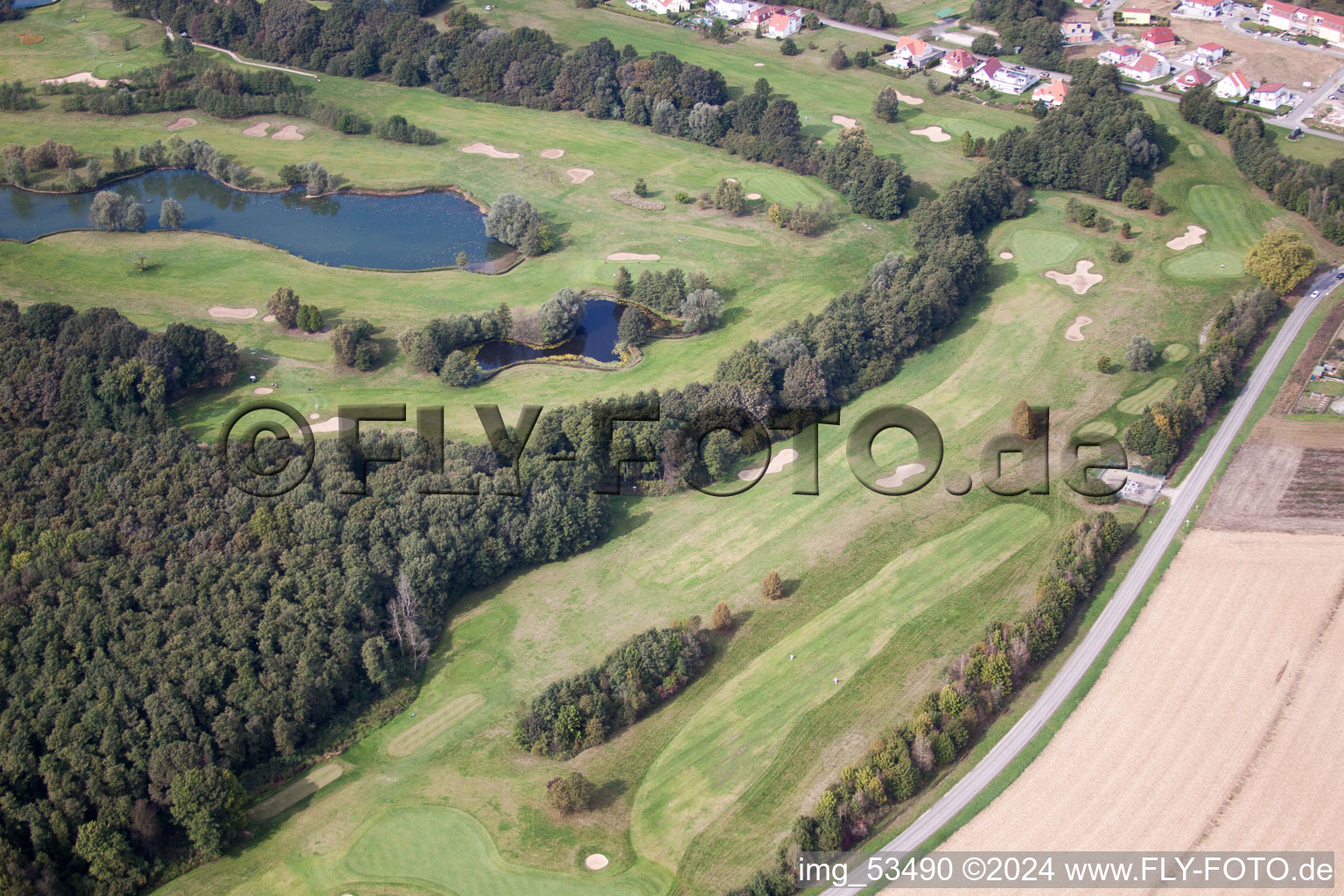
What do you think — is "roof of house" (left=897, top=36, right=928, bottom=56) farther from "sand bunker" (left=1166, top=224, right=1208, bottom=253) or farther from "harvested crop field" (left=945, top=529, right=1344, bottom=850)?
"harvested crop field" (left=945, top=529, right=1344, bottom=850)

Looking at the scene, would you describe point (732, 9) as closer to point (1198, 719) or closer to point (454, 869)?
point (1198, 719)

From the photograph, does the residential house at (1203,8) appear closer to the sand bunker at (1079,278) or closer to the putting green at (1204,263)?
the putting green at (1204,263)

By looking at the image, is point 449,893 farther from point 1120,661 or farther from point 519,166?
point 519,166

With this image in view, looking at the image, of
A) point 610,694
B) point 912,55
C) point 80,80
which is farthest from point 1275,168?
point 80,80

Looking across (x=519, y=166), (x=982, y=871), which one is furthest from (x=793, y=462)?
(x=519, y=166)

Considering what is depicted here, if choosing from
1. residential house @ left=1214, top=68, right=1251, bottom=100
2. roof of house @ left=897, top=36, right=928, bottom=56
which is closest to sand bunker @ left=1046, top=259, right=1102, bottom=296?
residential house @ left=1214, top=68, right=1251, bottom=100

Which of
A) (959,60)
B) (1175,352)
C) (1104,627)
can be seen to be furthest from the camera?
(959,60)
